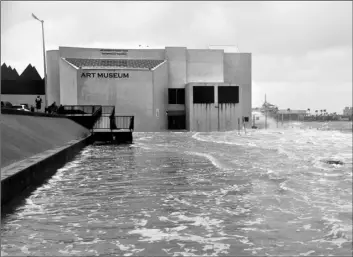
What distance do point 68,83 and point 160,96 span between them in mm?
13557

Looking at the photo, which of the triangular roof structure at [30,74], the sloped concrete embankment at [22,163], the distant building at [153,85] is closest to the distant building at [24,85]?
the triangular roof structure at [30,74]

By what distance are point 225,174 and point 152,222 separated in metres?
6.01

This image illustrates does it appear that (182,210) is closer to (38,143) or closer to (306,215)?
(306,215)

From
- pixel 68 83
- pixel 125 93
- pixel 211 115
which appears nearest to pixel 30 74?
pixel 68 83

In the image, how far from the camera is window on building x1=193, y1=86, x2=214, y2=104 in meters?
57.8

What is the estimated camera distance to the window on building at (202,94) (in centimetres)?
5775

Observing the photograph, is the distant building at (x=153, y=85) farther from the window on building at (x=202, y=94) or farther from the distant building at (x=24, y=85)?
the distant building at (x=24, y=85)

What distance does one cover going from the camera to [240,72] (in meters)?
66.9

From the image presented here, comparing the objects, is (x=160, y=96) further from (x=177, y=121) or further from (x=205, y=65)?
(x=205, y=65)

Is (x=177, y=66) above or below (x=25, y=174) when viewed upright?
above

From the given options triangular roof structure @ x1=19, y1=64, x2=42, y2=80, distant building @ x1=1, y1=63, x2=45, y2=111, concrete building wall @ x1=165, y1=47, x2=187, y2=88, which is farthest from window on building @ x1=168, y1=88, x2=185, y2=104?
triangular roof structure @ x1=19, y1=64, x2=42, y2=80

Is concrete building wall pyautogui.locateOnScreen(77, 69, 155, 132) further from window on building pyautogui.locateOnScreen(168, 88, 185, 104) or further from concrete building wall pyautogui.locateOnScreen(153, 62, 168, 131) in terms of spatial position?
window on building pyautogui.locateOnScreen(168, 88, 185, 104)

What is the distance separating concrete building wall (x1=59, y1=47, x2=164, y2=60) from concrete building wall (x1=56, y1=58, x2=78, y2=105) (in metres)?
3.94

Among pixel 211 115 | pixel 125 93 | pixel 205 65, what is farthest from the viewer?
pixel 205 65
